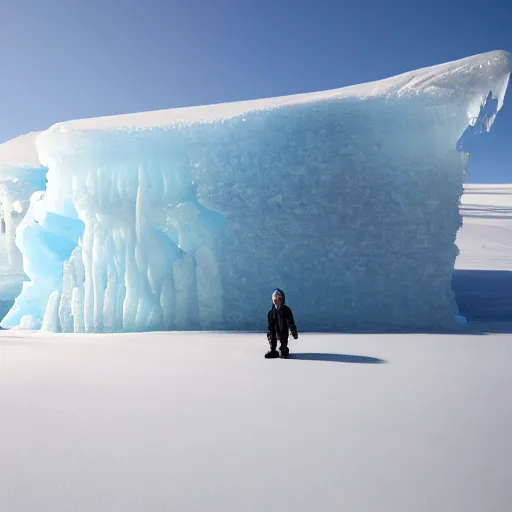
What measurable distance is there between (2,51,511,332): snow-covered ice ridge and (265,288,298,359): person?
1.98 m

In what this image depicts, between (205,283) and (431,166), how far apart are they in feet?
11.1

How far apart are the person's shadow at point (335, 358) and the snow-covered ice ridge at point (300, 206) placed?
1.90 m

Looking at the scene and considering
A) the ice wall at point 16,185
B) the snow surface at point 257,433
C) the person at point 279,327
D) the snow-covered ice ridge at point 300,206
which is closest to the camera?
the snow surface at point 257,433

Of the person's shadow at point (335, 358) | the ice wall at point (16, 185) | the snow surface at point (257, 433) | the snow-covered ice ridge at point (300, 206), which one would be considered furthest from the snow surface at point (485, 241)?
the ice wall at point (16, 185)

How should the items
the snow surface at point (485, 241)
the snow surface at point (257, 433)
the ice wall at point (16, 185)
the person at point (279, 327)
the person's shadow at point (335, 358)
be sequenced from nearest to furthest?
the snow surface at point (257, 433)
the person's shadow at point (335, 358)
the person at point (279, 327)
the ice wall at point (16, 185)
the snow surface at point (485, 241)

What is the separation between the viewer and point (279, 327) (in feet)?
12.2

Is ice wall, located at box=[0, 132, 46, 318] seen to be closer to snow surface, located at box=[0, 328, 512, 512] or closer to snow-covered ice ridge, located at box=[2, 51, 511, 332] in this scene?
snow-covered ice ridge, located at box=[2, 51, 511, 332]

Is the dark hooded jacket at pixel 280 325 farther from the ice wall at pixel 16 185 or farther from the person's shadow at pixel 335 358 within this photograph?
the ice wall at pixel 16 185

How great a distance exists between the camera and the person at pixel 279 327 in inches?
145

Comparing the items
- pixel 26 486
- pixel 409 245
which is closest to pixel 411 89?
pixel 409 245

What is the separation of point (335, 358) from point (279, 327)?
530mm

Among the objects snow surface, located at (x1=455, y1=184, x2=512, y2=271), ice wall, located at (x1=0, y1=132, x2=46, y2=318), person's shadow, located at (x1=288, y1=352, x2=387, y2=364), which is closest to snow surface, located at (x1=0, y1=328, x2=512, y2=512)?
person's shadow, located at (x1=288, y1=352, x2=387, y2=364)

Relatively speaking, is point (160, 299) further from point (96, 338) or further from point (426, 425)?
point (426, 425)

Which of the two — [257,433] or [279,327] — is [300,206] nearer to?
[279,327]
